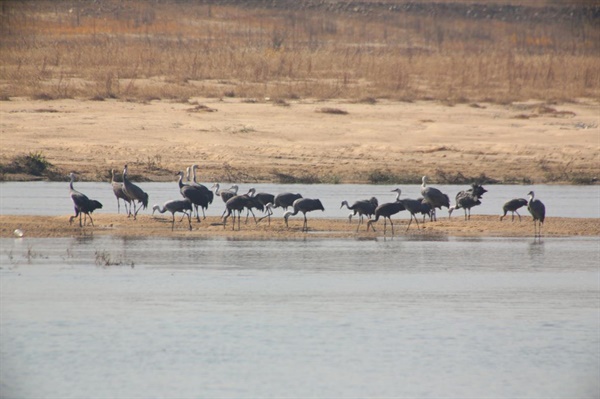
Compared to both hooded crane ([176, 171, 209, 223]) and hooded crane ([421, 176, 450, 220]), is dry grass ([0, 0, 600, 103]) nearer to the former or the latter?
hooded crane ([421, 176, 450, 220])

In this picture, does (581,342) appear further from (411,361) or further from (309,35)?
(309,35)

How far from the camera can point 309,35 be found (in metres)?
47.2

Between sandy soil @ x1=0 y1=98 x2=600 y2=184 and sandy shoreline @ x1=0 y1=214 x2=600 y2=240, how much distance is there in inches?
215

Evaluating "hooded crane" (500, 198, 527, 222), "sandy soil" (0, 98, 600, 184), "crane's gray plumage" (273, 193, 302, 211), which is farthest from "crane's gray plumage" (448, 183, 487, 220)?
"sandy soil" (0, 98, 600, 184)

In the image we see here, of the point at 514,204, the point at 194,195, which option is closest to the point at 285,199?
the point at 194,195

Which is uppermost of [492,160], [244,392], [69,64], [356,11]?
[356,11]

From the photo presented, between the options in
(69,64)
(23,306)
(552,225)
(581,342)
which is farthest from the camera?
(69,64)

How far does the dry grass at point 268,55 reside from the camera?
3422 centimetres

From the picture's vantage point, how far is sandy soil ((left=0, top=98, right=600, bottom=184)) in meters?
25.9

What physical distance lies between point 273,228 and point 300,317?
6.22 m

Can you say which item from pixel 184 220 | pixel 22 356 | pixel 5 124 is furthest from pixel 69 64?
pixel 22 356

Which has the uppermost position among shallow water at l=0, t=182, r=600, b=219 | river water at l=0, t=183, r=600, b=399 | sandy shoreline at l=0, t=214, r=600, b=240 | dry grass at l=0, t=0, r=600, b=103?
dry grass at l=0, t=0, r=600, b=103

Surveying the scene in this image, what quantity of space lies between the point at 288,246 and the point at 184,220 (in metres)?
2.83

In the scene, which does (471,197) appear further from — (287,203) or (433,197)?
(287,203)
